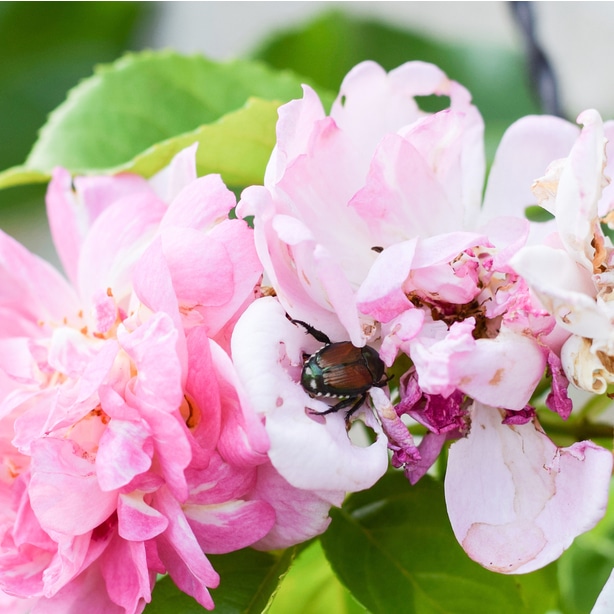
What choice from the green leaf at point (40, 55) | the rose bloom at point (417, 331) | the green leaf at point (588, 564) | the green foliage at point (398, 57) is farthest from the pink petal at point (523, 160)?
the green leaf at point (40, 55)

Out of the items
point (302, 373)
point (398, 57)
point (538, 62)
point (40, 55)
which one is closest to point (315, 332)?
point (302, 373)

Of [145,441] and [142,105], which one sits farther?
[142,105]

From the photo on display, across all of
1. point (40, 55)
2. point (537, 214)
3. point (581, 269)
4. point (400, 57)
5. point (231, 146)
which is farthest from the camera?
point (40, 55)

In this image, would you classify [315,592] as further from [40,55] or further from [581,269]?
[40,55]

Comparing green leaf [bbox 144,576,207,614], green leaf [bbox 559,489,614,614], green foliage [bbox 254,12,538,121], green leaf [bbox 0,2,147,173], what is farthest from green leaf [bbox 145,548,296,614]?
green leaf [bbox 0,2,147,173]

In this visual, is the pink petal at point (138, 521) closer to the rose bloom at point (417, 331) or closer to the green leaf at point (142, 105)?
the rose bloom at point (417, 331)

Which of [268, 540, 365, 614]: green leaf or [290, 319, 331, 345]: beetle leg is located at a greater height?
[290, 319, 331, 345]: beetle leg

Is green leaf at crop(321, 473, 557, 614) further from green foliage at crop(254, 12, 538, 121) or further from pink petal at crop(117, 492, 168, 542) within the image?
green foliage at crop(254, 12, 538, 121)
